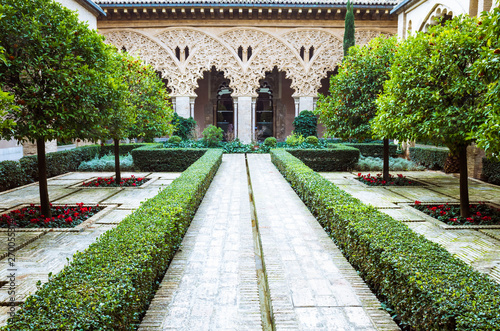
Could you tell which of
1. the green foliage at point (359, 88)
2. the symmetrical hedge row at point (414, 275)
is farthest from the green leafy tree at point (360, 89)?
the symmetrical hedge row at point (414, 275)

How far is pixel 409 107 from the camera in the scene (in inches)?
242

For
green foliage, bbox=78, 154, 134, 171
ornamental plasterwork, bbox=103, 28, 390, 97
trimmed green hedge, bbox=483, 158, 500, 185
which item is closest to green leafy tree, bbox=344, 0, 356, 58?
ornamental plasterwork, bbox=103, 28, 390, 97

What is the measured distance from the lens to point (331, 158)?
41.5 feet

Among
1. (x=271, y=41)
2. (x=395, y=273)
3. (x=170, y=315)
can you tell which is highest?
(x=271, y=41)

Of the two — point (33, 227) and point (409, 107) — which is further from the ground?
point (409, 107)

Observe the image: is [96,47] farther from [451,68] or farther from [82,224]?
[451,68]

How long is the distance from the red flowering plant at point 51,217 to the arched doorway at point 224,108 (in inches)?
639

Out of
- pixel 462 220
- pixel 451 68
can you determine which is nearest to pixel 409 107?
Result: pixel 451 68

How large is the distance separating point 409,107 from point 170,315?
505 centimetres

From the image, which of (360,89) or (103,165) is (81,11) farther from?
(360,89)

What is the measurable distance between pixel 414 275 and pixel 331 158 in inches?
395

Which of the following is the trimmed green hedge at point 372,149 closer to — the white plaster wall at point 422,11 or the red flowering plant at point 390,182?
the white plaster wall at point 422,11

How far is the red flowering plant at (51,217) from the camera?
5.78m

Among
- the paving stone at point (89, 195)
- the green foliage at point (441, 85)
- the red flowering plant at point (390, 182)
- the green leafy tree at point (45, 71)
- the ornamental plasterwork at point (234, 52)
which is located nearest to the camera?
the green leafy tree at point (45, 71)
